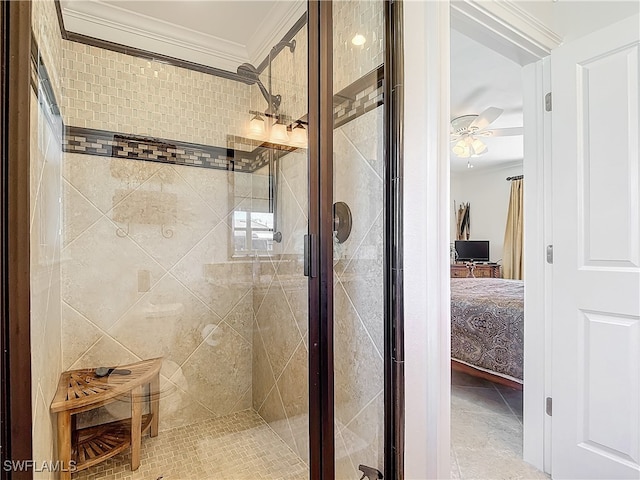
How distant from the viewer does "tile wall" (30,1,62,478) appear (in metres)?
0.85

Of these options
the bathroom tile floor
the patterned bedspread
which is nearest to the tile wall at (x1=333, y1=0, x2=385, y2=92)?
the bathroom tile floor

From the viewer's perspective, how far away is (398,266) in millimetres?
1165

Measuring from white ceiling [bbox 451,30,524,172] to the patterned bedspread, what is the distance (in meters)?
1.54

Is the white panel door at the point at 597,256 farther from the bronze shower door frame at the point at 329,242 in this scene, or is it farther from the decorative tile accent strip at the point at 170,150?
the decorative tile accent strip at the point at 170,150

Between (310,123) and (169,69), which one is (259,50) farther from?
(310,123)

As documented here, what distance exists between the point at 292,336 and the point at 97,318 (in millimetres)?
907

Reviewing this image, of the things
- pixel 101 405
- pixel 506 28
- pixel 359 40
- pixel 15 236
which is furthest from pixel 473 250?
pixel 15 236

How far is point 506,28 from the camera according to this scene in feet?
4.62

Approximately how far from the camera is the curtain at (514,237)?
18.2 feet

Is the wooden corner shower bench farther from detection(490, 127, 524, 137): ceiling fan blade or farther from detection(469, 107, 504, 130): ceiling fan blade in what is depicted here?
detection(490, 127, 524, 137): ceiling fan blade

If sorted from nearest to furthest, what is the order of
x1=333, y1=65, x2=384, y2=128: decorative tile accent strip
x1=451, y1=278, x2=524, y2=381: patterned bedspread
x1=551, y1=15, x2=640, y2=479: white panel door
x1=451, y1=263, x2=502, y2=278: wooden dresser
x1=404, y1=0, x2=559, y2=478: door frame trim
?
x1=404, y1=0, x2=559, y2=478: door frame trim < x1=333, y1=65, x2=384, y2=128: decorative tile accent strip < x1=551, y1=15, x2=640, y2=479: white panel door < x1=451, y1=278, x2=524, y2=381: patterned bedspread < x1=451, y1=263, x2=502, y2=278: wooden dresser

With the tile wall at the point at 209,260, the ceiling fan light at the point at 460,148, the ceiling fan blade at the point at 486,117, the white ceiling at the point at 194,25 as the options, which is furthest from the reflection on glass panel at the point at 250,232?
the ceiling fan light at the point at 460,148

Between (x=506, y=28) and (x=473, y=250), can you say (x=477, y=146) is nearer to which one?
A: (x=506, y=28)

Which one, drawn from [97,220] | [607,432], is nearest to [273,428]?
[97,220]
